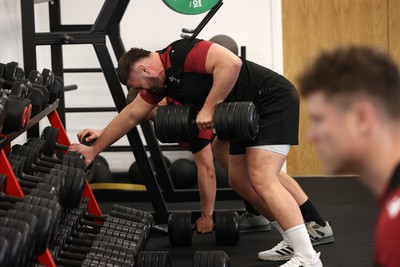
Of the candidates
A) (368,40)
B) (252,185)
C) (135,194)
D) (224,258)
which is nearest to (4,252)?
(224,258)

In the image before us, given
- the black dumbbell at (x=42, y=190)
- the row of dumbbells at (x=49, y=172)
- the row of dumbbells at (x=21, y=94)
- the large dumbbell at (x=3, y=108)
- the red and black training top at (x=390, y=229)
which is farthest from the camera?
the row of dumbbells at (x=49, y=172)

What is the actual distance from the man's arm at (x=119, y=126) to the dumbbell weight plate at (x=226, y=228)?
79 cm

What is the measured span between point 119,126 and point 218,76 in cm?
65

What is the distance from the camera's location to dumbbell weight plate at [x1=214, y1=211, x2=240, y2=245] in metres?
4.28

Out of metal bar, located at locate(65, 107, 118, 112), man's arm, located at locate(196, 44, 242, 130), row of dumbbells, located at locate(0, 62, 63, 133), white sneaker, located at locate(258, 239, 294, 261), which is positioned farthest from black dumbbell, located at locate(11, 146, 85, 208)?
metal bar, located at locate(65, 107, 118, 112)

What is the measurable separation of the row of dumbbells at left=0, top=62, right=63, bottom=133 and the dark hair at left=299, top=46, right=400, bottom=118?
1656mm

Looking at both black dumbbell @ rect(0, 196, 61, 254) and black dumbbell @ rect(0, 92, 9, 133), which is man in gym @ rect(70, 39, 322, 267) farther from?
black dumbbell @ rect(0, 196, 61, 254)

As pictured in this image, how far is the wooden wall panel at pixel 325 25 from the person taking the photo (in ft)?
21.4

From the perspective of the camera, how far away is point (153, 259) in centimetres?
334

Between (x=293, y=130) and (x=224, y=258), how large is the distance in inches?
28.9

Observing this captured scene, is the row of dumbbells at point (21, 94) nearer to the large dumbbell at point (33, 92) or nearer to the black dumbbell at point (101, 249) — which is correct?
the large dumbbell at point (33, 92)

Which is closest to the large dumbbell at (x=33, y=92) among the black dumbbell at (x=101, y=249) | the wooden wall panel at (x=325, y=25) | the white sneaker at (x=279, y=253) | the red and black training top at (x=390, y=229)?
the black dumbbell at (x=101, y=249)

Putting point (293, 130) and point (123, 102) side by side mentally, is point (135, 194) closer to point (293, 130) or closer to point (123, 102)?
point (123, 102)

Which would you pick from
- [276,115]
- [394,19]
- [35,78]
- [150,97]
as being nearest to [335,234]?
[276,115]
